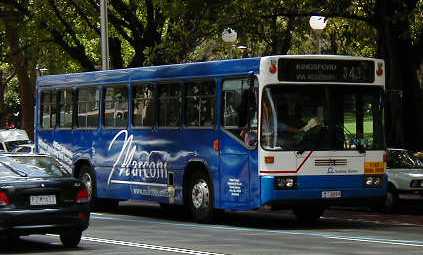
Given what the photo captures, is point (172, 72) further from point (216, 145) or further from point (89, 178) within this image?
point (89, 178)

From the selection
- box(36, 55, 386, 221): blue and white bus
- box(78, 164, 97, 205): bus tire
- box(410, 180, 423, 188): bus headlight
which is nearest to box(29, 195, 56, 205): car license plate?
box(36, 55, 386, 221): blue and white bus

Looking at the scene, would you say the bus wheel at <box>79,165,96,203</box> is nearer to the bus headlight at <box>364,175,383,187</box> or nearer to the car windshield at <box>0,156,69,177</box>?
the bus headlight at <box>364,175,383,187</box>

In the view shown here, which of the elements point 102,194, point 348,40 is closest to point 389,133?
point 348,40

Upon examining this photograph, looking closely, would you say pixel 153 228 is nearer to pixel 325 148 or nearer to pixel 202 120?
pixel 202 120

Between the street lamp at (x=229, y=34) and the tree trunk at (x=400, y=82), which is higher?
the street lamp at (x=229, y=34)

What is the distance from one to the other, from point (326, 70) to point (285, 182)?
7.34ft

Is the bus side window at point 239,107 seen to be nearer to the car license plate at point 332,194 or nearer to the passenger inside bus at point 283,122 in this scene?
the passenger inside bus at point 283,122

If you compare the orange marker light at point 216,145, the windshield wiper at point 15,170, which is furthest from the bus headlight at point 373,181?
the windshield wiper at point 15,170

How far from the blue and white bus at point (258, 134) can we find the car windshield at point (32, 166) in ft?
13.3

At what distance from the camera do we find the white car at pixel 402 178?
74.5ft

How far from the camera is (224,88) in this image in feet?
60.7

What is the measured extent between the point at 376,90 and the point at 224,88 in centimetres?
286

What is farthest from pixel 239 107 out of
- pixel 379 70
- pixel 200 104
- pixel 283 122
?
pixel 379 70

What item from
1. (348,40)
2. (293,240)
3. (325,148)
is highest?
(348,40)
